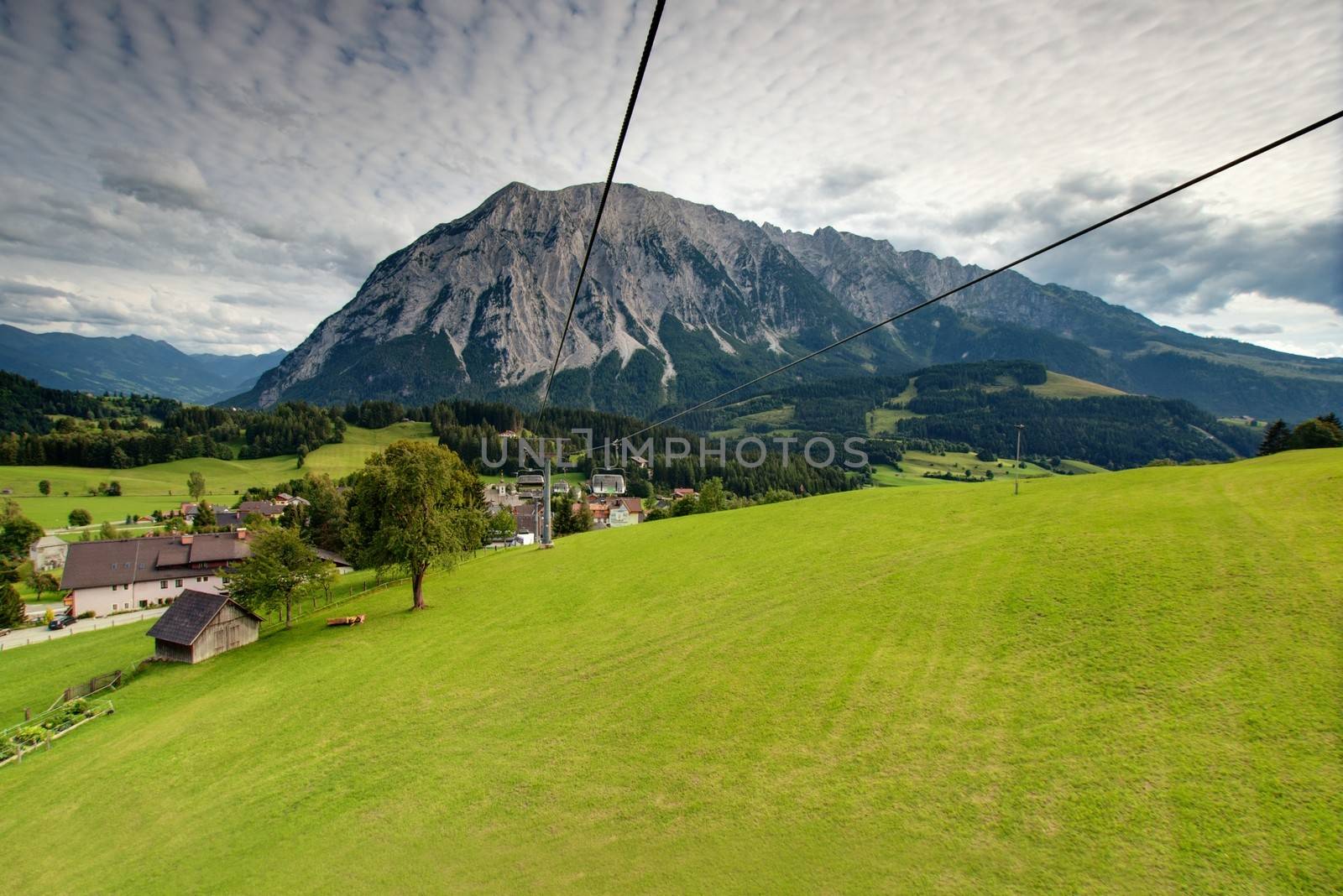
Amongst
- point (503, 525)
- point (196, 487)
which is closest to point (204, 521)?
point (196, 487)

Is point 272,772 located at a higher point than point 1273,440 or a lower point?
lower

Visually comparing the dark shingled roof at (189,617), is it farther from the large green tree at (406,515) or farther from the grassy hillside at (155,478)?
the grassy hillside at (155,478)

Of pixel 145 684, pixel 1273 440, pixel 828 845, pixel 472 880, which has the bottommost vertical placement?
pixel 145 684

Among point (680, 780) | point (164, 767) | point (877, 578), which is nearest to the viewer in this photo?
point (680, 780)

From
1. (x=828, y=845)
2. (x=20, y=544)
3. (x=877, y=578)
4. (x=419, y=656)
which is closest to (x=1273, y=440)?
(x=877, y=578)

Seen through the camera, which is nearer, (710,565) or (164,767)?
(164,767)

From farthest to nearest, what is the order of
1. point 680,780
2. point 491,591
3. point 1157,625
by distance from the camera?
point 491,591, point 1157,625, point 680,780

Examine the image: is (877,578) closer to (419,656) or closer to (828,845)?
(828,845)
